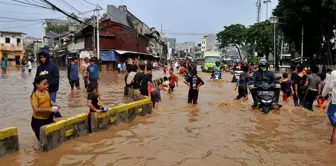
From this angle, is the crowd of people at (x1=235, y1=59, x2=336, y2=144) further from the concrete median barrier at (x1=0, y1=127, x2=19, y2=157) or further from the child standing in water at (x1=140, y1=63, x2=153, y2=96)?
the concrete median barrier at (x1=0, y1=127, x2=19, y2=157)

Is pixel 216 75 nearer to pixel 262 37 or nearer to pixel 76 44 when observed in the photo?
pixel 76 44

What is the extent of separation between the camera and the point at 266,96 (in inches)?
412

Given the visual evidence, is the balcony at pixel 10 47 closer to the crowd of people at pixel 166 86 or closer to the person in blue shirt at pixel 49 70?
the crowd of people at pixel 166 86

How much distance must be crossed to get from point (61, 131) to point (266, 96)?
6.09 m

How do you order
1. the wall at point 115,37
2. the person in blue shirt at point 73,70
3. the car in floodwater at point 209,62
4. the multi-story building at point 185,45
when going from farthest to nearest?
1. the multi-story building at point 185,45
2. the car in floodwater at point 209,62
3. the wall at point 115,37
4. the person in blue shirt at point 73,70

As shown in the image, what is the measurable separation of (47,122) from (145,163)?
6.20 feet

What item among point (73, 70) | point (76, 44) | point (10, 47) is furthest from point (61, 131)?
point (10, 47)

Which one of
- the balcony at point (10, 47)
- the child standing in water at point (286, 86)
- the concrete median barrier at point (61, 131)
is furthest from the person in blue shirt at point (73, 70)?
the balcony at point (10, 47)

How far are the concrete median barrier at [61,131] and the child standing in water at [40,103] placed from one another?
0.62ft

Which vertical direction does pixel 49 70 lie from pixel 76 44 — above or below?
below

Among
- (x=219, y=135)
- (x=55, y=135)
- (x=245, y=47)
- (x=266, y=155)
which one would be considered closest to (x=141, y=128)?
(x=219, y=135)

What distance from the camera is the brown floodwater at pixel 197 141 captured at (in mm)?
5852

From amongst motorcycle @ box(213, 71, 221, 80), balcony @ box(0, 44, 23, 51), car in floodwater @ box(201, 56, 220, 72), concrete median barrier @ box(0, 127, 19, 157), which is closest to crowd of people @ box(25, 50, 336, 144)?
concrete median barrier @ box(0, 127, 19, 157)

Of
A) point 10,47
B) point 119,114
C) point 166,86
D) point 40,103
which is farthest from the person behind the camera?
point 10,47
